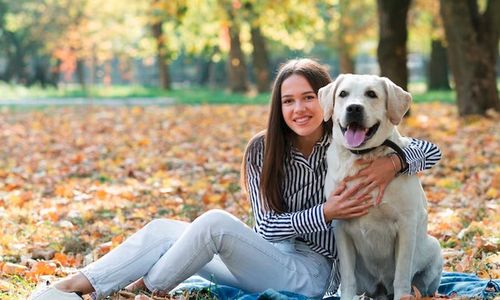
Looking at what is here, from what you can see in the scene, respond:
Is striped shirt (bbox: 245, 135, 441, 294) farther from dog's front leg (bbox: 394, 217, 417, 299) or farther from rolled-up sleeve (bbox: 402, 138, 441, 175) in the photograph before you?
dog's front leg (bbox: 394, 217, 417, 299)

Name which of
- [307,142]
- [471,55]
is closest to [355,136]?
[307,142]

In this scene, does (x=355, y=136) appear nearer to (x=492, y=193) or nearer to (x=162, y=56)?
(x=492, y=193)

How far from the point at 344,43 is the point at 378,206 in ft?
97.3

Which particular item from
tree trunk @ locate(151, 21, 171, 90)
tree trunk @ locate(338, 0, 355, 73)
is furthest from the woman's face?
tree trunk @ locate(151, 21, 171, 90)

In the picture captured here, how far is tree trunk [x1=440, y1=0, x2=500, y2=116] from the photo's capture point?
14.6 m

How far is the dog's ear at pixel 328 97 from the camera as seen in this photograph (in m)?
4.21

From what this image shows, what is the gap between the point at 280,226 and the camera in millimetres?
4438

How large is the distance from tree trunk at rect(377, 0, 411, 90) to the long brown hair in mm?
10217

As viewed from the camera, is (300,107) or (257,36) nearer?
(300,107)

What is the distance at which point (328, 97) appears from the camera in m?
4.22

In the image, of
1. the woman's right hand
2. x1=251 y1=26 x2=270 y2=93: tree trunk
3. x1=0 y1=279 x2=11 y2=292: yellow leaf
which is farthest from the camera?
x1=251 y1=26 x2=270 y2=93: tree trunk

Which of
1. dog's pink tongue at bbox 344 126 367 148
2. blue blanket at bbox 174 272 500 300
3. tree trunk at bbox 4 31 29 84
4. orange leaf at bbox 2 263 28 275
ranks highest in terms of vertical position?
tree trunk at bbox 4 31 29 84

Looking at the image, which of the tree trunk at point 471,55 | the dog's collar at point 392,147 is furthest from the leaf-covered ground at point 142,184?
the dog's collar at point 392,147

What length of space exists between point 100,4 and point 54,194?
118 ft
